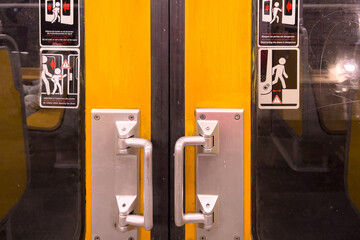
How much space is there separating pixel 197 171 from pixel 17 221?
0.68m

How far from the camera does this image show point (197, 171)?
Answer: 115 centimetres

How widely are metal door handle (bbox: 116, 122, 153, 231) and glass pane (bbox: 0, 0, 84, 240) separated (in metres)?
0.16

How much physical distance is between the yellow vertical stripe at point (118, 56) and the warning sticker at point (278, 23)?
15.6 inches

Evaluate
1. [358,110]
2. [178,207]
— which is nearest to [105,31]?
[178,207]

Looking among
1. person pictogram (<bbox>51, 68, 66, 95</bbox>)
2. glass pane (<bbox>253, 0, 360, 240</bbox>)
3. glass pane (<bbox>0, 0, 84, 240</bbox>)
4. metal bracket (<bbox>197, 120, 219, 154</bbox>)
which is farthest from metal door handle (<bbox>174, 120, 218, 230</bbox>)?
person pictogram (<bbox>51, 68, 66, 95</bbox>)

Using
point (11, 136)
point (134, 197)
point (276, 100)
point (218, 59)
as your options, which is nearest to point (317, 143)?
point (276, 100)

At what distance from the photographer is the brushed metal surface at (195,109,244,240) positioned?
1.14m

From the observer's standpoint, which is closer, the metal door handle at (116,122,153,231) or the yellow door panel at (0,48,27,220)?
the metal door handle at (116,122,153,231)

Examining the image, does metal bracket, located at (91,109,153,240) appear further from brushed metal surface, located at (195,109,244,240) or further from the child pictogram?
the child pictogram

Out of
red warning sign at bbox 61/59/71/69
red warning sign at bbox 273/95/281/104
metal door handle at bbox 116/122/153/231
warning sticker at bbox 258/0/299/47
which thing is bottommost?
metal door handle at bbox 116/122/153/231

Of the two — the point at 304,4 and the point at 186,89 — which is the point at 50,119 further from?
the point at 304,4

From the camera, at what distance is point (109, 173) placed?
1163mm

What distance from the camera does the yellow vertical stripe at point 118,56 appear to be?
1.14 metres

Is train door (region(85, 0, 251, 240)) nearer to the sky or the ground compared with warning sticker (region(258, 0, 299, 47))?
nearer to the ground
